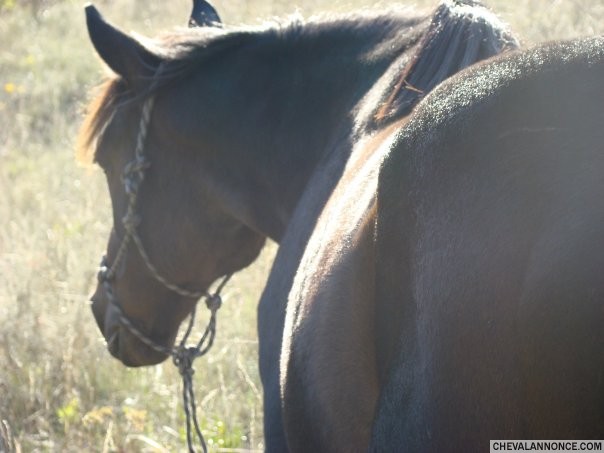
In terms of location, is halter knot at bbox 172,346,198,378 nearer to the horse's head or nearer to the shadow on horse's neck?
the horse's head

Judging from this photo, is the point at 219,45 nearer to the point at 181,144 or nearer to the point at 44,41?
the point at 181,144

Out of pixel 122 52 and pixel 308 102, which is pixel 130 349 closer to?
pixel 122 52

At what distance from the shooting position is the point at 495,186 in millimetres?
1484

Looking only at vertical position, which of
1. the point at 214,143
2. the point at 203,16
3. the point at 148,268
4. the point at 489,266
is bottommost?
the point at 489,266

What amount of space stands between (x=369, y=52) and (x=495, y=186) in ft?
5.05

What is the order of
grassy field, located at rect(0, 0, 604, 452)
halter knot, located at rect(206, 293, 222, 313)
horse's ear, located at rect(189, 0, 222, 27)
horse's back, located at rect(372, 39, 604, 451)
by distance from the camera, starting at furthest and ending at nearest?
grassy field, located at rect(0, 0, 604, 452)
horse's ear, located at rect(189, 0, 222, 27)
halter knot, located at rect(206, 293, 222, 313)
horse's back, located at rect(372, 39, 604, 451)

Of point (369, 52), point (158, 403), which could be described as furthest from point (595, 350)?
point (158, 403)

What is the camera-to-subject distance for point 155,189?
3377 mm

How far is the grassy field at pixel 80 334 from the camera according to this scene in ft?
13.8

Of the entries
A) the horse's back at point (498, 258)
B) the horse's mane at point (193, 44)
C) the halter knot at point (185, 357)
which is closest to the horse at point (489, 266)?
the horse's back at point (498, 258)

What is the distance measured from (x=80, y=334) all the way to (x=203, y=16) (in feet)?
6.17

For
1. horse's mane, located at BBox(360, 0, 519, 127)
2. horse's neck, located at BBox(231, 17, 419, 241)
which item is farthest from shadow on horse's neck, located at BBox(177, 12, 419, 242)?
horse's mane, located at BBox(360, 0, 519, 127)

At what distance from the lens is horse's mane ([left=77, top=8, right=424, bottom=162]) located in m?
3.12

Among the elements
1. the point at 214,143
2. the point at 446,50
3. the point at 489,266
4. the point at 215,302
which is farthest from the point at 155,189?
the point at 489,266
